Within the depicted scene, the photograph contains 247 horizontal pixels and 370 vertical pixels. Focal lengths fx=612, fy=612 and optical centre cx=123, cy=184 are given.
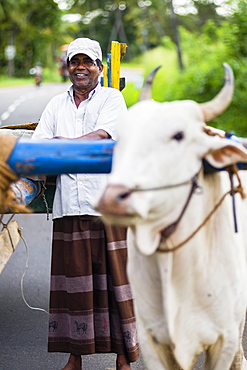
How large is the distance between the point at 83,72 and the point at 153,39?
55730mm

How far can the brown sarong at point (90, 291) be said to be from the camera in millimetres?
3660

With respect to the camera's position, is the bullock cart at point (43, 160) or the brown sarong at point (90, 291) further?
the brown sarong at point (90, 291)

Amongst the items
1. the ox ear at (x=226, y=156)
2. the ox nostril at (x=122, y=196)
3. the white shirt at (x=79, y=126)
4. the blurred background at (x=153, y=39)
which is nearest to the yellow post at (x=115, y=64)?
the white shirt at (x=79, y=126)

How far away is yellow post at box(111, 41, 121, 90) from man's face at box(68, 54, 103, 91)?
66 cm

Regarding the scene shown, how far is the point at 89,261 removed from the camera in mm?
3670

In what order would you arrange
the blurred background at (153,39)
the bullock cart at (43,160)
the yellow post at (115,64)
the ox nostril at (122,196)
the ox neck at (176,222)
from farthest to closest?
the blurred background at (153,39) < the yellow post at (115,64) < the bullock cart at (43,160) < the ox neck at (176,222) < the ox nostril at (122,196)

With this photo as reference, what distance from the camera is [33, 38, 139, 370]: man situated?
3.61 m

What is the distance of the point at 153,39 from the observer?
57.8 m

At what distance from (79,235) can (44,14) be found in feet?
133

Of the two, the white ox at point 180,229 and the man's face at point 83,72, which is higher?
the man's face at point 83,72

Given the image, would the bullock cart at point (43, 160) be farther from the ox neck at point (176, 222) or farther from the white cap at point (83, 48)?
the white cap at point (83, 48)

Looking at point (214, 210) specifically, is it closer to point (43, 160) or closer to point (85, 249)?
point (43, 160)

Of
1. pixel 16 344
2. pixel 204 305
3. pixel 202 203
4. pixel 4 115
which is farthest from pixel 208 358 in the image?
pixel 4 115

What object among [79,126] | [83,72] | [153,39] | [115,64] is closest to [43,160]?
[79,126]
